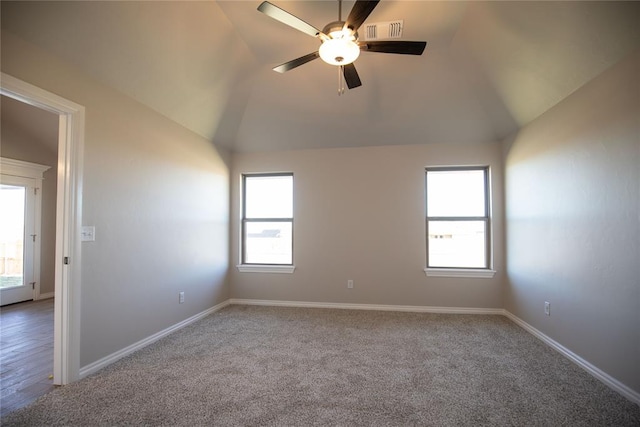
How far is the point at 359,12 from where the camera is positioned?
5.72ft

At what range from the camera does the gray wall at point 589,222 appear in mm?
1987

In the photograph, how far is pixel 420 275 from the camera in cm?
404

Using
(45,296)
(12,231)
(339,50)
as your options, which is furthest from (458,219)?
(12,231)

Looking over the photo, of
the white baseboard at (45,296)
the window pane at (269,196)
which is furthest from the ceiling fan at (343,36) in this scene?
the white baseboard at (45,296)

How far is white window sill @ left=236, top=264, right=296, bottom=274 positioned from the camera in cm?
432

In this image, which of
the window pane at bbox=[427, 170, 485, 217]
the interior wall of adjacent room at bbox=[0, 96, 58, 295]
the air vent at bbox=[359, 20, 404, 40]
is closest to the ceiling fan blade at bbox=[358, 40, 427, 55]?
the air vent at bbox=[359, 20, 404, 40]

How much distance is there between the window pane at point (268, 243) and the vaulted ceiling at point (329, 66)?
4.24 ft

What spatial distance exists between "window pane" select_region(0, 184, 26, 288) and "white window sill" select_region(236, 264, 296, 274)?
3.56 metres

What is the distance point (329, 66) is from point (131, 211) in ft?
8.28

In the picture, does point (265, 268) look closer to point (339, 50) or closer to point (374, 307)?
point (374, 307)

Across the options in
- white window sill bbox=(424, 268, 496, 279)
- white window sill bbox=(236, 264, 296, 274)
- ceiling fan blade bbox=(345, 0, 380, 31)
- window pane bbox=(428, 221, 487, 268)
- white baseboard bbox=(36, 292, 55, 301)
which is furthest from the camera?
white baseboard bbox=(36, 292, 55, 301)

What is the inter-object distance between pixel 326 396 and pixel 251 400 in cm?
52

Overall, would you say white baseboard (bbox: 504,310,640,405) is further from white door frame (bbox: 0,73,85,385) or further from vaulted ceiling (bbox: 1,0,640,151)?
white door frame (bbox: 0,73,85,385)

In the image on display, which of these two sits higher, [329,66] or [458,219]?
[329,66]
